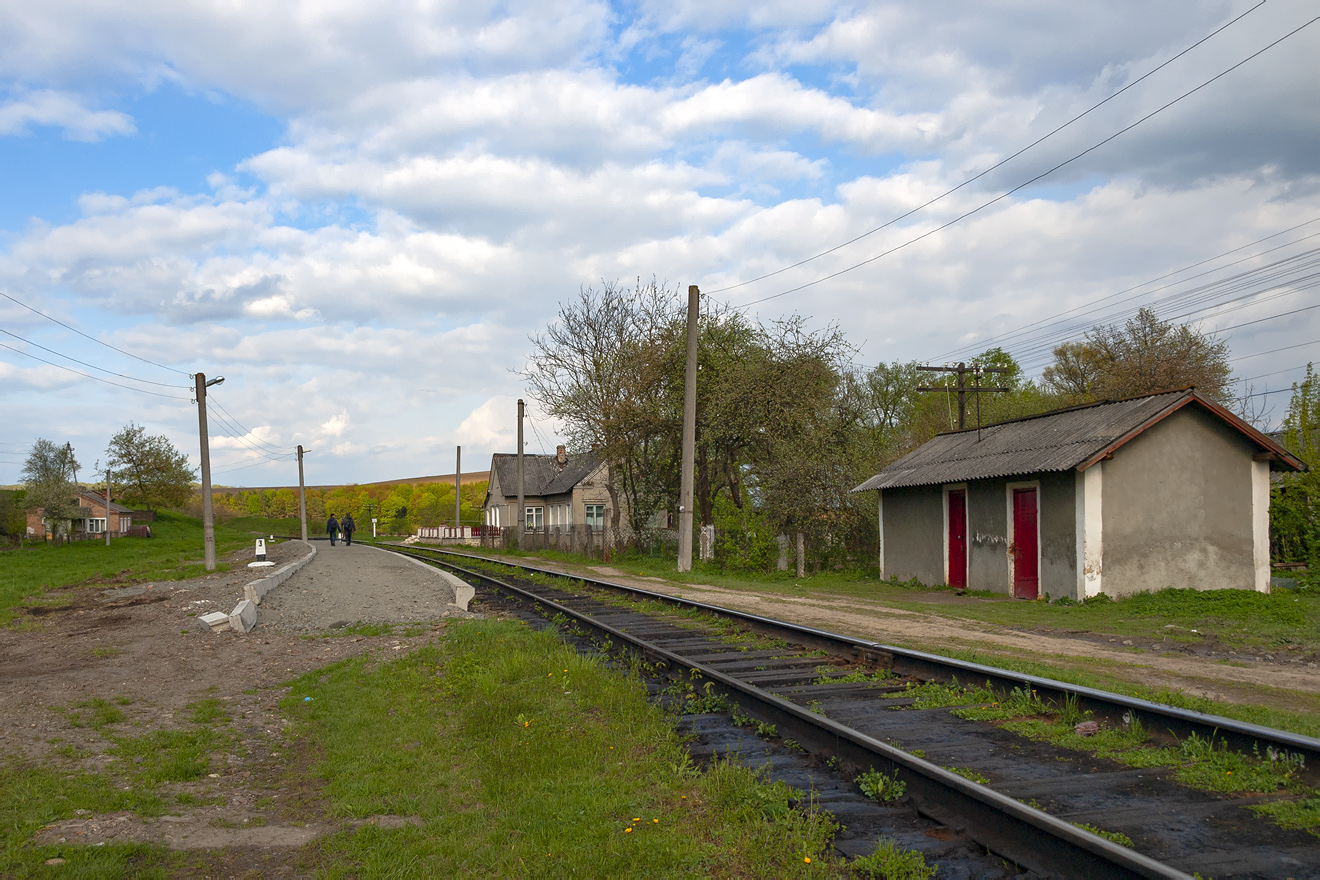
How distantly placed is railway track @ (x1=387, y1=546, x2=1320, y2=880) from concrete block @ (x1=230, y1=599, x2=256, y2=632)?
6963 mm

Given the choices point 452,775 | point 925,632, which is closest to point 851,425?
point 925,632

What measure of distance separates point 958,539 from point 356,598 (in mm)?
13860

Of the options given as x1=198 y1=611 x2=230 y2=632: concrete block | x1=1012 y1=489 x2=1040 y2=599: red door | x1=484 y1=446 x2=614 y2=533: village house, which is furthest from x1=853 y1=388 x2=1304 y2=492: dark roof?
x1=484 y1=446 x2=614 y2=533: village house

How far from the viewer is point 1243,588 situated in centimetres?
1747

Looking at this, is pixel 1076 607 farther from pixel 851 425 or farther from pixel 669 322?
pixel 669 322

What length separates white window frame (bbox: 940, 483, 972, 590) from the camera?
2020 centimetres

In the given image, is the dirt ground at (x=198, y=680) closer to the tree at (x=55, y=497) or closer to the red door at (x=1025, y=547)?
the red door at (x=1025, y=547)

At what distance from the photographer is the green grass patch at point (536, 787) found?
4305 mm

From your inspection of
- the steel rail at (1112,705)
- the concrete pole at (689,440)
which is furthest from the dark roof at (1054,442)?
the steel rail at (1112,705)

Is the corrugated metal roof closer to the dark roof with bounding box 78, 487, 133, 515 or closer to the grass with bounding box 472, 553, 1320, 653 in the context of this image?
the grass with bounding box 472, 553, 1320, 653

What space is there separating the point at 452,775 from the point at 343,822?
0.91 meters

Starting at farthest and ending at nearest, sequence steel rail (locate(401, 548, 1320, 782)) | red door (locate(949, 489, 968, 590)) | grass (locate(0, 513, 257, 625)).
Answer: grass (locate(0, 513, 257, 625))
red door (locate(949, 489, 968, 590))
steel rail (locate(401, 548, 1320, 782))

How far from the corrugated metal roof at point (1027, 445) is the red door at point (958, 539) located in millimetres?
641

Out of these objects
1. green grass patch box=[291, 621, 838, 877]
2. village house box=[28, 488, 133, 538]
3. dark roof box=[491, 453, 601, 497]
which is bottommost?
village house box=[28, 488, 133, 538]
